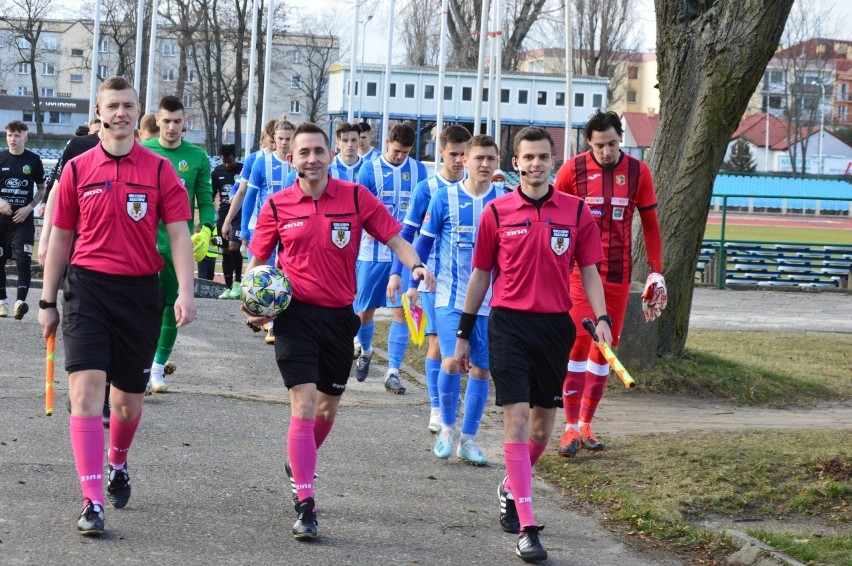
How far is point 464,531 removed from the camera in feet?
20.2

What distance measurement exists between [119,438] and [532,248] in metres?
2.22

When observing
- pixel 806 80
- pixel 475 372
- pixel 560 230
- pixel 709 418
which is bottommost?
pixel 709 418

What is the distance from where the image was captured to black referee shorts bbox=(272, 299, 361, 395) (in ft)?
19.7

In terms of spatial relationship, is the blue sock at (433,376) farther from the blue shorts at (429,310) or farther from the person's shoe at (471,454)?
the person's shoe at (471,454)

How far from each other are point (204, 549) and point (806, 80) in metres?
104

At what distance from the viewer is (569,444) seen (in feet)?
26.3

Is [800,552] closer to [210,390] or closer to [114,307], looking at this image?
[114,307]

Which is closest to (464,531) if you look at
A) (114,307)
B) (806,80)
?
(114,307)

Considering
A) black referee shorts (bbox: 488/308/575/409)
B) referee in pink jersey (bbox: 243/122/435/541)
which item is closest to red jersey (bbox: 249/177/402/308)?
referee in pink jersey (bbox: 243/122/435/541)

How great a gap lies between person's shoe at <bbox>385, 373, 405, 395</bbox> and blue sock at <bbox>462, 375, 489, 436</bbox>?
264 centimetres

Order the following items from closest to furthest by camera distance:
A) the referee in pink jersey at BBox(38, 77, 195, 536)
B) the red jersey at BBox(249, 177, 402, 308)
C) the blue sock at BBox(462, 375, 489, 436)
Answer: the referee in pink jersey at BBox(38, 77, 195, 536) → the red jersey at BBox(249, 177, 402, 308) → the blue sock at BBox(462, 375, 489, 436)

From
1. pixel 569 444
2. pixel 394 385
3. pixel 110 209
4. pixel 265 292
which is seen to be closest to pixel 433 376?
pixel 569 444

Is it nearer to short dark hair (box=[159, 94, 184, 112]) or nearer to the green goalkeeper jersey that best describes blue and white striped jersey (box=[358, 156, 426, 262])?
the green goalkeeper jersey

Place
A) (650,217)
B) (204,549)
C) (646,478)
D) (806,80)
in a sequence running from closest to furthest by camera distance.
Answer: (204,549) < (646,478) < (650,217) < (806,80)
